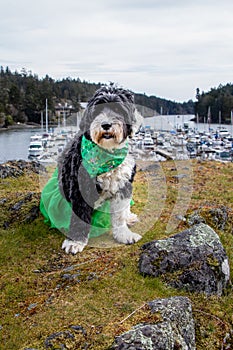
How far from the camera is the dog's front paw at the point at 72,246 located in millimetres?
5543

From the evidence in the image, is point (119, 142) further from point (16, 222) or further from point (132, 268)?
point (16, 222)

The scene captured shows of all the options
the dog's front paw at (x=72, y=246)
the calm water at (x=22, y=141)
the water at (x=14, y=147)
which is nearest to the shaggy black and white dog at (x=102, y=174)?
the dog's front paw at (x=72, y=246)

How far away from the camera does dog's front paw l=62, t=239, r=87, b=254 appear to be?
18.2ft

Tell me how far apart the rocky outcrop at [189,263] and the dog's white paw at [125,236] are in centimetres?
85

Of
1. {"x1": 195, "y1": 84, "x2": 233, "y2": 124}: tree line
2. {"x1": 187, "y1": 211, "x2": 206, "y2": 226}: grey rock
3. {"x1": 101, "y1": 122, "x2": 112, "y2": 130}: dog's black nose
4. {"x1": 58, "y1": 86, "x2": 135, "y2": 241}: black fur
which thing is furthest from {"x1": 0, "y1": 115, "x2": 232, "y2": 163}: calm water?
{"x1": 195, "y1": 84, "x2": 233, "y2": 124}: tree line

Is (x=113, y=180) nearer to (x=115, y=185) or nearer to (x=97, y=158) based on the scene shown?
(x=115, y=185)

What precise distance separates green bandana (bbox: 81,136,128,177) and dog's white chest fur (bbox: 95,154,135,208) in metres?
0.10

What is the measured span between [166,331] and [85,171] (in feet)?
8.73

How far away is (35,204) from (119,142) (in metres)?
2.34

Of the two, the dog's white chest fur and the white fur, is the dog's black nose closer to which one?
the white fur

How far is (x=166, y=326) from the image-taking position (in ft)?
11.3

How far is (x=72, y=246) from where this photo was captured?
5594mm

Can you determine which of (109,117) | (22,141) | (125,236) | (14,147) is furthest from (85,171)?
A: (22,141)

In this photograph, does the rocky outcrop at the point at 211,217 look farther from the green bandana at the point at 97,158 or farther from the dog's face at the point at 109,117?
the dog's face at the point at 109,117
